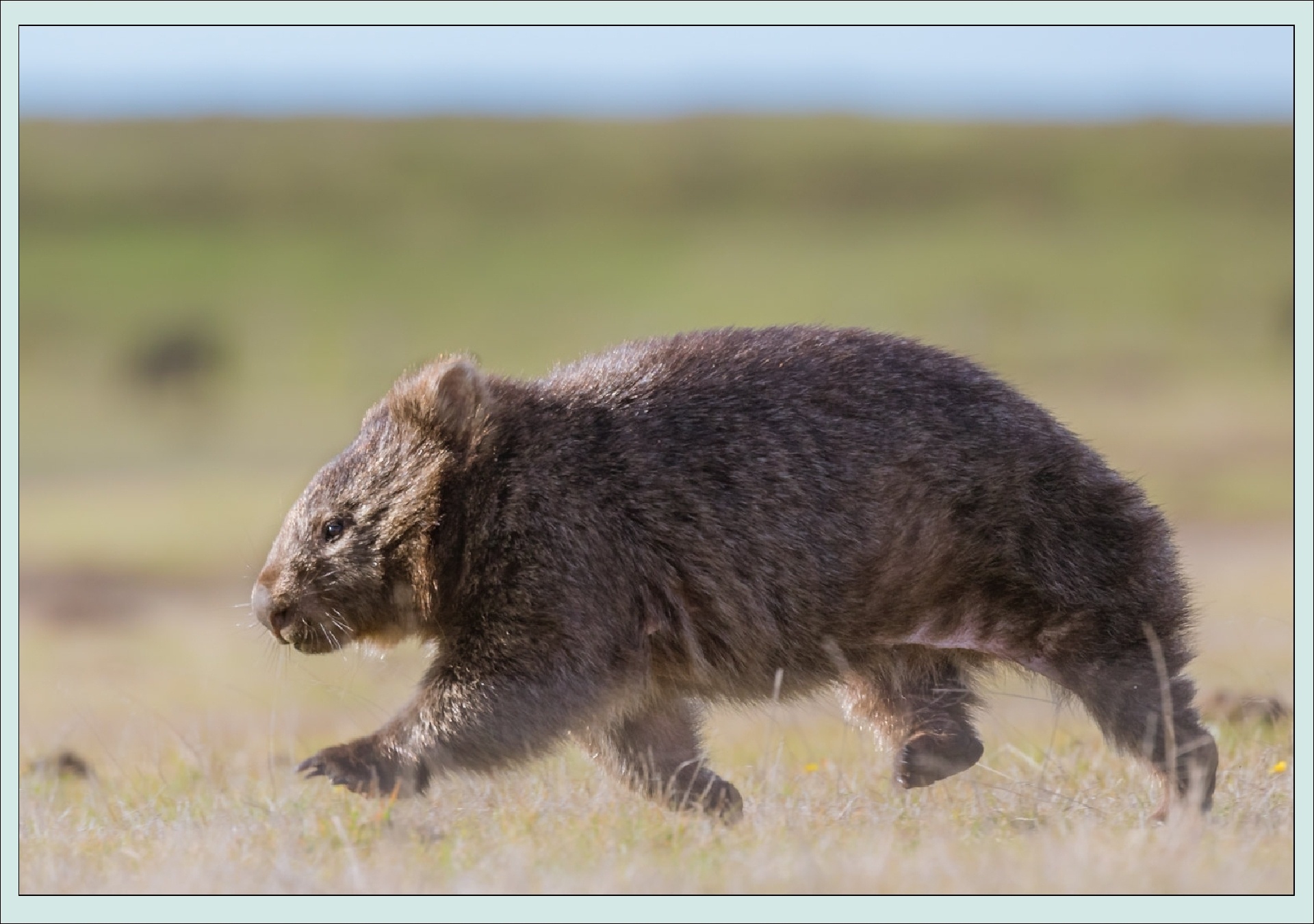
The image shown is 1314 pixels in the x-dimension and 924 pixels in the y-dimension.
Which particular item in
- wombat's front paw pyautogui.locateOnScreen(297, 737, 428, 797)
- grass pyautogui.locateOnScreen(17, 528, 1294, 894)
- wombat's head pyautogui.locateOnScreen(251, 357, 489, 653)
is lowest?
grass pyautogui.locateOnScreen(17, 528, 1294, 894)

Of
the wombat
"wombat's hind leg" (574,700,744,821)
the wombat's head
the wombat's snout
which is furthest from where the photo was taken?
"wombat's hind leg" (574,700,744,821)

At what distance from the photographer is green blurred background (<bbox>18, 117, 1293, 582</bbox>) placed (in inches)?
1250

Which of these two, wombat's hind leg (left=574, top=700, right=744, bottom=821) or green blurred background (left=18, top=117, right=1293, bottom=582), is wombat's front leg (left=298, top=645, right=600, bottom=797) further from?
green blurred background (left=18, top=117, right=1293, bottom=582)

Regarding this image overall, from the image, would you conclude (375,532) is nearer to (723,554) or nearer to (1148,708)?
(723,554)

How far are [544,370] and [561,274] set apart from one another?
68.5 feet

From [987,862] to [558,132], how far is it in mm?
63422

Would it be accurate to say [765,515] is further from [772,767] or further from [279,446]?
[279,446]

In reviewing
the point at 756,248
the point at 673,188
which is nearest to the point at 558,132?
the point at 673,188

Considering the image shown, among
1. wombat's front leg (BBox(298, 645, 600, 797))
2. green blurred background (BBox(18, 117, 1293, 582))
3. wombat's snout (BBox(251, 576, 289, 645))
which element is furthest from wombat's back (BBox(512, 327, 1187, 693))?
green blurred background (BBox(18, 117, 1293, 582))

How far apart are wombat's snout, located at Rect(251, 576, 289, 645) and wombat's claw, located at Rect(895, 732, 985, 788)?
2.54 meters

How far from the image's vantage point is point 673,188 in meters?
60.8

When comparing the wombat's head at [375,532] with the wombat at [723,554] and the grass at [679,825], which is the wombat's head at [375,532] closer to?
the wombat at [723,554]

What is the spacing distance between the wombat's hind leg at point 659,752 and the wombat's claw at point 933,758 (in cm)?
68

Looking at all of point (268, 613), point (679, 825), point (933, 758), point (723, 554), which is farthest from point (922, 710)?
point (268, 613)
